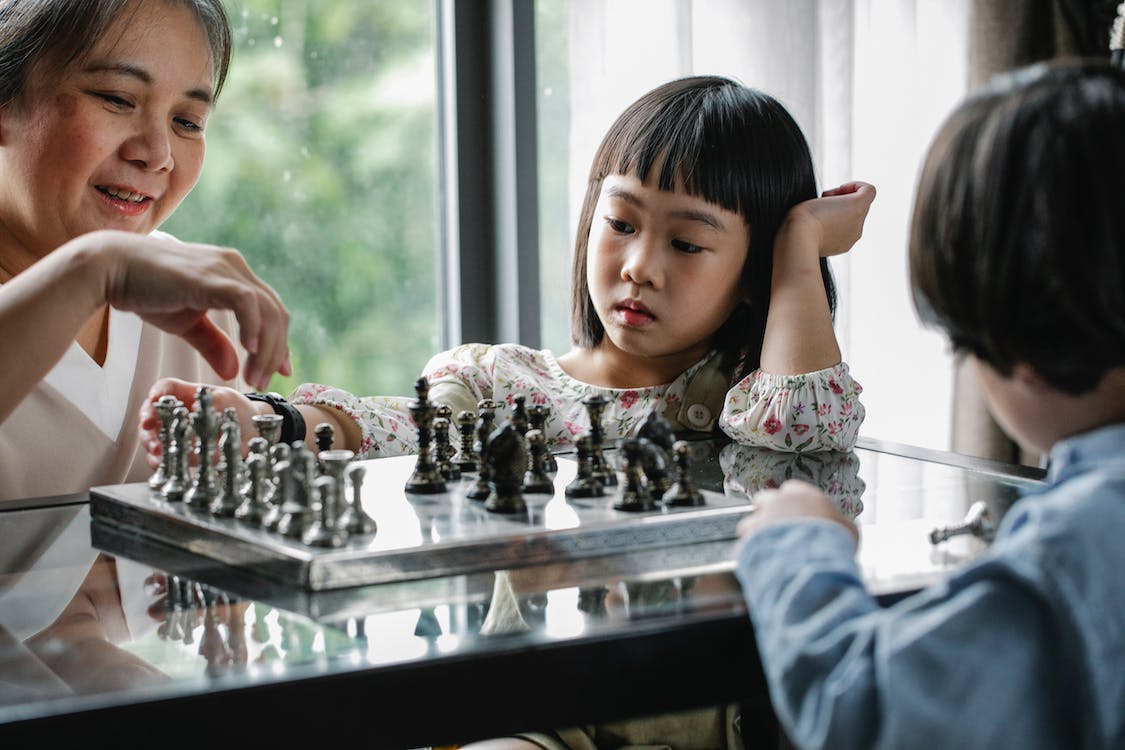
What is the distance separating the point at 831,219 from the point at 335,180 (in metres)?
1.48

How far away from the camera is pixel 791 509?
86 cm

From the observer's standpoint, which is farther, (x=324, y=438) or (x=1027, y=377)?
(x=324, y=438)

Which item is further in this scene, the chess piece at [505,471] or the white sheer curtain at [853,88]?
the white sheer curtain at [853,88]

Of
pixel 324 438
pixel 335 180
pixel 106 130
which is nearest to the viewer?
pixel 324 438

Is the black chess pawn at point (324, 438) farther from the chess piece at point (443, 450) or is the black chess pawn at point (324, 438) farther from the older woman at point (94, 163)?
the older woman at point (94, 163)

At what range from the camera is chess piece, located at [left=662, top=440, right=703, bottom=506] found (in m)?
0.97

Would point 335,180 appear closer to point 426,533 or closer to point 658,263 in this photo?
point 658,263

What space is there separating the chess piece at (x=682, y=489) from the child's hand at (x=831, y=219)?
2.45 feet

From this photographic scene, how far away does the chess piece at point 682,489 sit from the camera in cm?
97

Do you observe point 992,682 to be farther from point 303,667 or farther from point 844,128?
point 844,128

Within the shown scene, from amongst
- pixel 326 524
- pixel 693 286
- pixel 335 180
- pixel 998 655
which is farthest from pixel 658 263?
pixel 335 180

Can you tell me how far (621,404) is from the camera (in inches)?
67.7

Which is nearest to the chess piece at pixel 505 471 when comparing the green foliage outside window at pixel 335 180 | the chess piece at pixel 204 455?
the chess piece at pixel 204 455

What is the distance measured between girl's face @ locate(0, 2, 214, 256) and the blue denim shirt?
1.14 m
